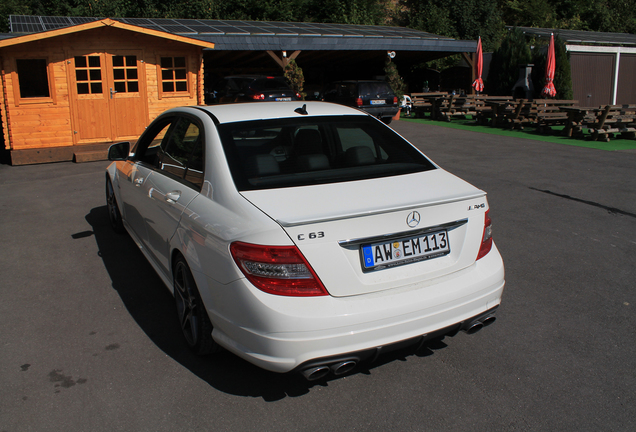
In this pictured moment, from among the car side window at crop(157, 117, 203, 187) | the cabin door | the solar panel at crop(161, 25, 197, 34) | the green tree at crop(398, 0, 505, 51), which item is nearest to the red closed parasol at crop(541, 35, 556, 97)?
the solar panel at crop(161, 25, 197, 34)

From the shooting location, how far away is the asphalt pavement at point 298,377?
2826mm

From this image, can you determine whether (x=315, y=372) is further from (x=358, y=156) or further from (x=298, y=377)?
(x=358, y=156)

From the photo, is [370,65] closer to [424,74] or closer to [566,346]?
[424,74]

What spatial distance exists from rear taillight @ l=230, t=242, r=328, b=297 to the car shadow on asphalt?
2.14 ft

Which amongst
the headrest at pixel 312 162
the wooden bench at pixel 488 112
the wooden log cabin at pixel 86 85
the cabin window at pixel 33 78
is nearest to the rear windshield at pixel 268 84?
the wooden log cabin at pixel 86 85

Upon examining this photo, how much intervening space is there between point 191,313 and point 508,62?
24.6 metres

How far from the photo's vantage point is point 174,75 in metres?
14.2

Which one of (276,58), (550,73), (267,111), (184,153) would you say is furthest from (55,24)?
(550,73)

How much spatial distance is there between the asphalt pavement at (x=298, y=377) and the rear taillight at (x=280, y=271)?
0.73m

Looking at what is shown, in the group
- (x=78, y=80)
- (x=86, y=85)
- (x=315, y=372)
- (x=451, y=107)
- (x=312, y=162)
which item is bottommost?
(x=315, y=372)

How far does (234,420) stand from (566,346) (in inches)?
87.4

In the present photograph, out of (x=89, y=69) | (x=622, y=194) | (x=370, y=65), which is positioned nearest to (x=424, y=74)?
(x=370, y=65)

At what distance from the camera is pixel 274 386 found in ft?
10.3

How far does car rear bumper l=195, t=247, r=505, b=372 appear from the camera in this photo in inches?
102
